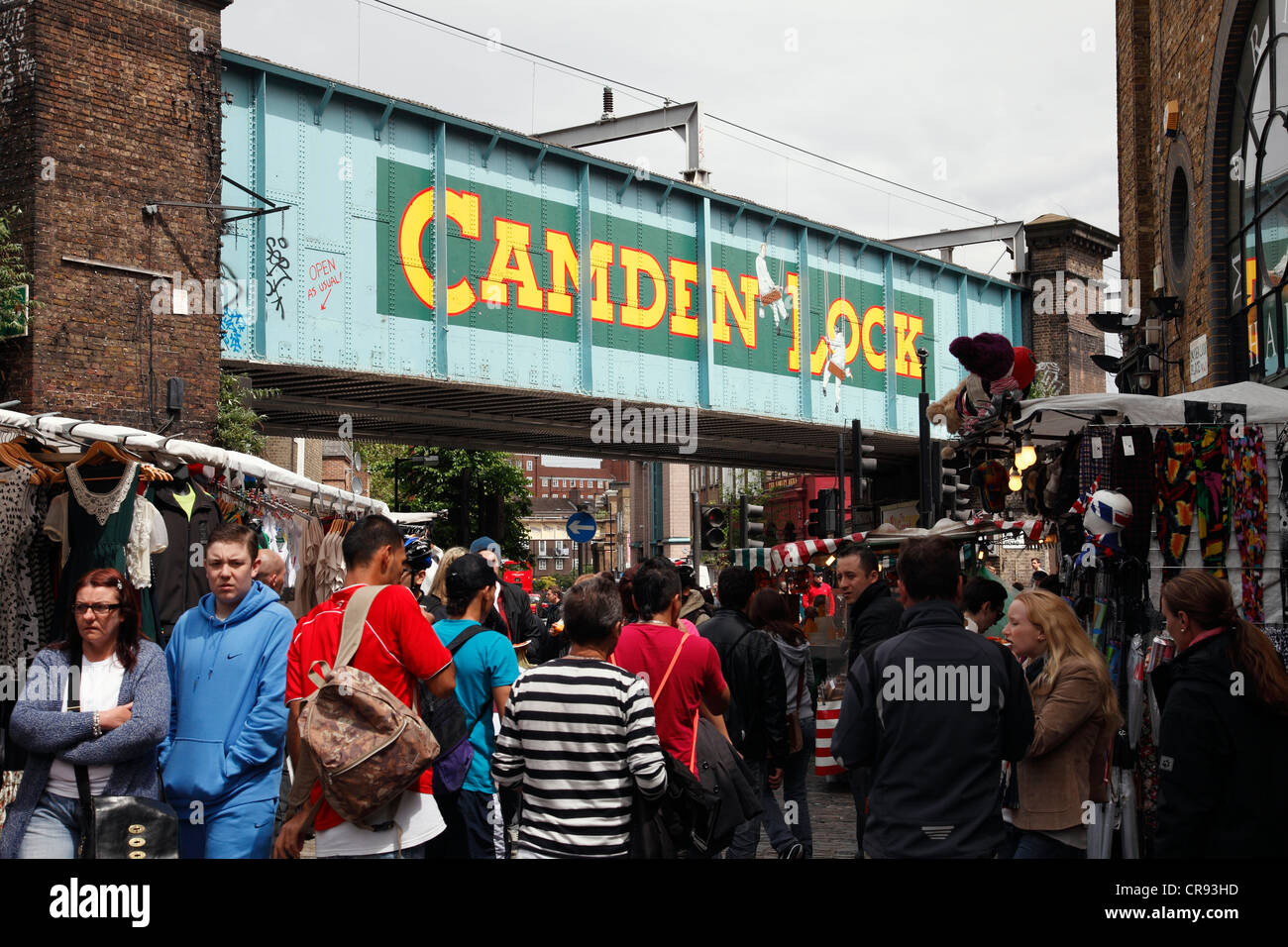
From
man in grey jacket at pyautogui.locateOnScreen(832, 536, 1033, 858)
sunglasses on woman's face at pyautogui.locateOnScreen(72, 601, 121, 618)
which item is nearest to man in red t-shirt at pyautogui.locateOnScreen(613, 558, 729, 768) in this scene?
man in grey jacket at pyautogui.locateOnScreen(832, 536, 1033, 858)

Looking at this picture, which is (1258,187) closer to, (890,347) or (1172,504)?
(1172,504)

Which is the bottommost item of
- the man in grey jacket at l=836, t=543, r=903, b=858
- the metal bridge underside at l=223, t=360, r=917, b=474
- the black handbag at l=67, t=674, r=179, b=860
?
the black handbag at l=67, t=674, r=179, b=860

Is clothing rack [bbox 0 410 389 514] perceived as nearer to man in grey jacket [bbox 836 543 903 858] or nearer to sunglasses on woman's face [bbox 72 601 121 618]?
sunglasses on woman's face [bbox 72 601 121 618]

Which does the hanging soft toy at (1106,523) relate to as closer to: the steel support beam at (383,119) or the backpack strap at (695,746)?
the backpack strap at (695,746)

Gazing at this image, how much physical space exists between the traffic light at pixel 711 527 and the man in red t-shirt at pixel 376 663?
45.1 feet

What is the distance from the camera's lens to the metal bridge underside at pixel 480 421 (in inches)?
827

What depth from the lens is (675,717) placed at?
576cm

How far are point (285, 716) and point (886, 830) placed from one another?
252cm

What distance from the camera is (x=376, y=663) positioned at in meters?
4.89

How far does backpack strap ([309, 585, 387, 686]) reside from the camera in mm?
4832

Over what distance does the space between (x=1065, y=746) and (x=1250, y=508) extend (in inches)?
125

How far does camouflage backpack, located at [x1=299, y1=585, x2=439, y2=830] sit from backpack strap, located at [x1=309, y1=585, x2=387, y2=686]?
0.65ft

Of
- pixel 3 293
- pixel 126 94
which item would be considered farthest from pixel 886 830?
pixel 126 94

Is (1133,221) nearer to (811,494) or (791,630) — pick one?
(791,630)
